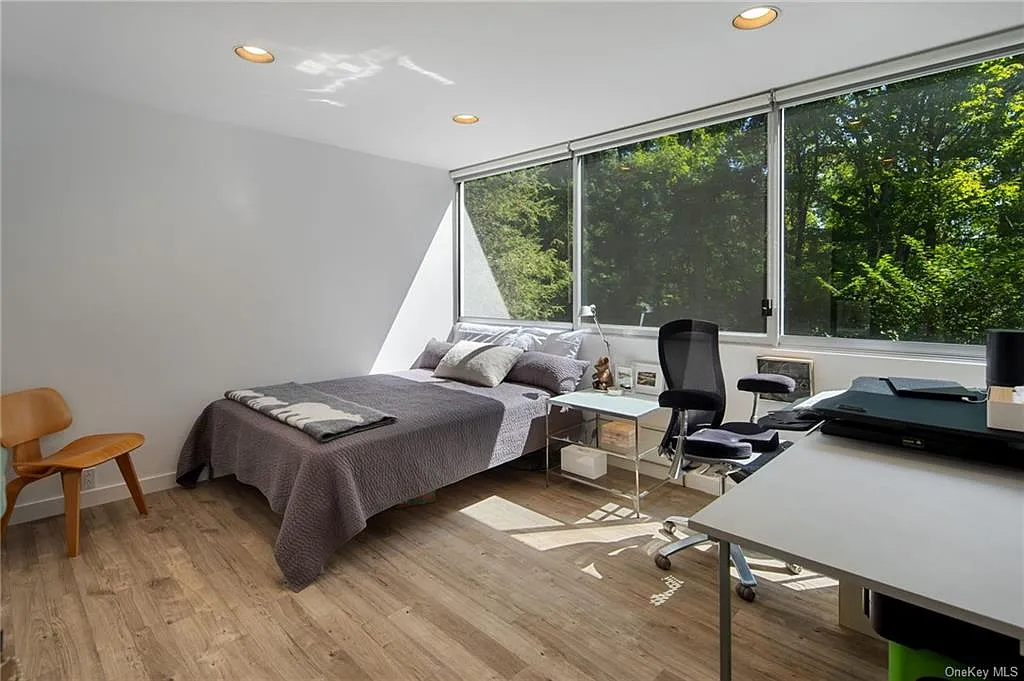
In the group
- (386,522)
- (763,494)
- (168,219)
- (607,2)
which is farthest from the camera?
(168,219)

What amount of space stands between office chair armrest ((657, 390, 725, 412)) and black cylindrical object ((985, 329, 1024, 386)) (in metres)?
0.91

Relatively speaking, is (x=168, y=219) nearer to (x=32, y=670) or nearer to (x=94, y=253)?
(x=94, y=253)

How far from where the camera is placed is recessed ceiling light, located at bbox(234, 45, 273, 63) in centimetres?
239

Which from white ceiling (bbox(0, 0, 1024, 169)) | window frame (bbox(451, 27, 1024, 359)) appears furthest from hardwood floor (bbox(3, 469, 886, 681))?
white ceiling (bbox(0, 0, 1024, 169))

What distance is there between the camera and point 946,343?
2.53 meters

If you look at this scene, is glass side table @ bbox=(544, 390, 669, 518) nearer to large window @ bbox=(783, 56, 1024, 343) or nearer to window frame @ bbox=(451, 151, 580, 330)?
window frame @ bbox=(451, 151, 580, 330)

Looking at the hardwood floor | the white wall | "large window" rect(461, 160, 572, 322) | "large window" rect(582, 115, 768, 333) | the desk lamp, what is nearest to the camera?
the hardwood floor

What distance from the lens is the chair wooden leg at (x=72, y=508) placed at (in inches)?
97.3

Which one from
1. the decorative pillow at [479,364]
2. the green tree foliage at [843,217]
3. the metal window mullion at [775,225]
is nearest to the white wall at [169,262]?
the decorative pillow at [479,364]

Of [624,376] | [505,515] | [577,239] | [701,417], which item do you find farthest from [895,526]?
[577,239]

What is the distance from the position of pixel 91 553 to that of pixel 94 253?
1.68 m

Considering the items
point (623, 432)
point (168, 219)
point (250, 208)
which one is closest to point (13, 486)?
point (168, 219)

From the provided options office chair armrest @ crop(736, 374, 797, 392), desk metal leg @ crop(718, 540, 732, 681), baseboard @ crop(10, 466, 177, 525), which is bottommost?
baseboard @ crop(10, 466, 177, 525)

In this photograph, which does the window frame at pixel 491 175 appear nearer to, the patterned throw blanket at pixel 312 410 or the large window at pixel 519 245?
the large window at pixel 519 245
